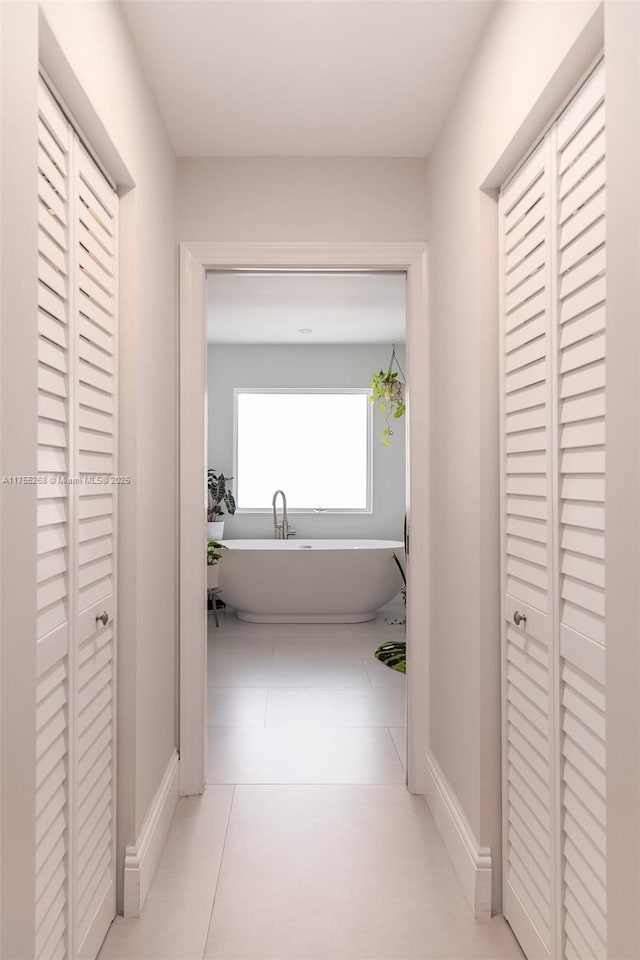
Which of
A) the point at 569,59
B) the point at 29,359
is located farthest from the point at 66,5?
the point at 569,59

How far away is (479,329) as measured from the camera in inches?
→ 84.0

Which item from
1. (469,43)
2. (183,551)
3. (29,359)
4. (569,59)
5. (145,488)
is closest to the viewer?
(29,359)

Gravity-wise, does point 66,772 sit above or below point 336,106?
below

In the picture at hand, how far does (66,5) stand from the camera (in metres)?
1.48

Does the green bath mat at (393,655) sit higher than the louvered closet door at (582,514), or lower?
lower

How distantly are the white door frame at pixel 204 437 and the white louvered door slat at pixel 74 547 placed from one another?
2.58ft

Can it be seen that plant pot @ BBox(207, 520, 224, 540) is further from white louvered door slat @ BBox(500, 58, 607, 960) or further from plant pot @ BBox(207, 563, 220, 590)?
white louvered door slat @ BBox(500, 58, 607, 960)

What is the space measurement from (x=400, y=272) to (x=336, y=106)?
2.27ft

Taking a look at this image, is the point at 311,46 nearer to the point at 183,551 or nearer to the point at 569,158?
the point at 569,158

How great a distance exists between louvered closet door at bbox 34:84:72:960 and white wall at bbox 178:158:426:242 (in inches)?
48.5

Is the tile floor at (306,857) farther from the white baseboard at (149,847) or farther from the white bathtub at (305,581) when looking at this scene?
the white bathtub at (305,581)

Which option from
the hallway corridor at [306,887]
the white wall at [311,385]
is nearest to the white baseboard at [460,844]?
the hallway corridor at [306,887]

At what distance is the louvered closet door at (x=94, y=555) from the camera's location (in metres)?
1.75

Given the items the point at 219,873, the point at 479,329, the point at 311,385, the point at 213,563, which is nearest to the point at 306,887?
the point at 219,873
